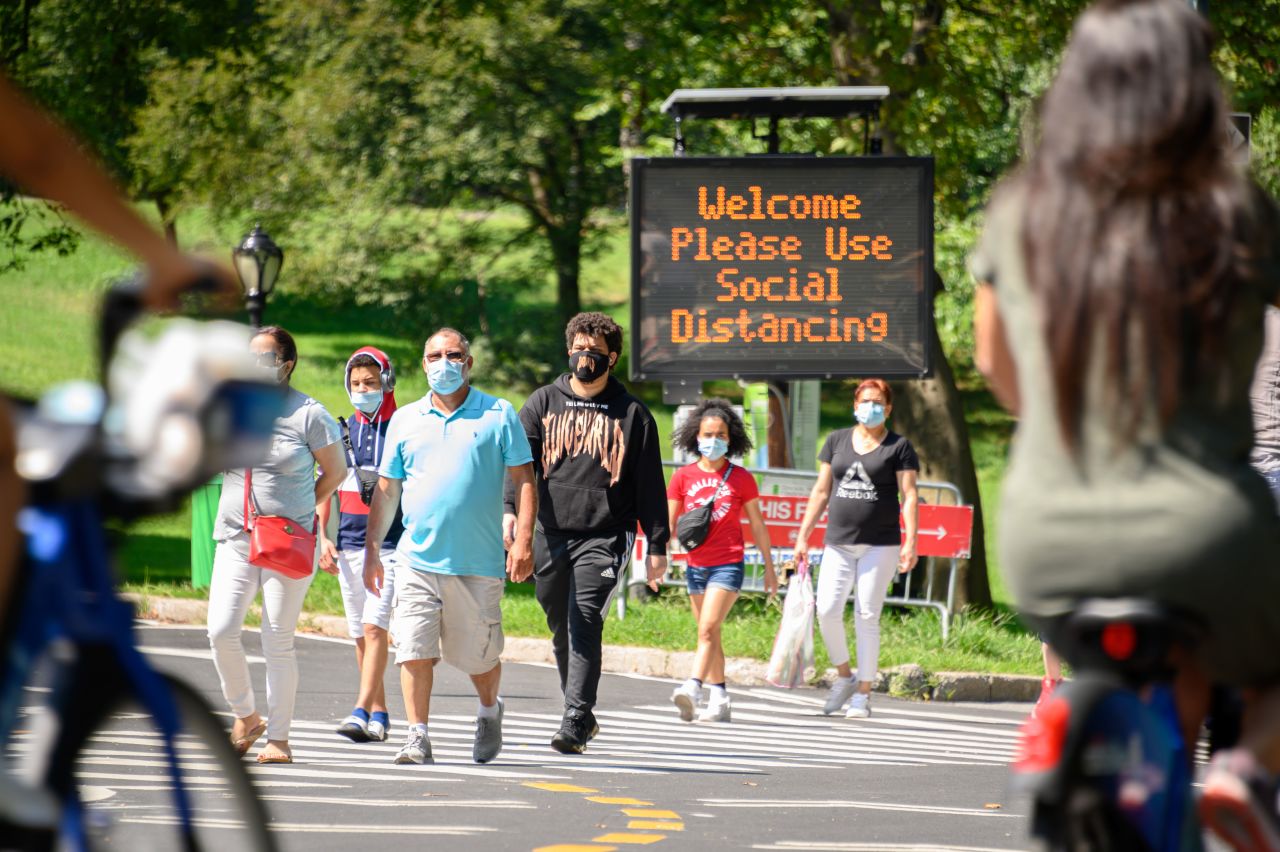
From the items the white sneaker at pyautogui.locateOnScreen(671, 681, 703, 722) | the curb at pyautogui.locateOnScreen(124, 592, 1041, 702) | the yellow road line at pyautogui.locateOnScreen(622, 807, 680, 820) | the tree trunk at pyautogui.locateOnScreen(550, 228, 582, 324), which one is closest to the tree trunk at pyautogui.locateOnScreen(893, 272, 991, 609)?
the curb at pyautogui.locateOnScreen(124, 592, 1041, 702)

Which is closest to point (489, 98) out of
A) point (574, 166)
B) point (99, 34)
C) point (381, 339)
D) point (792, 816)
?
point (574, 166)

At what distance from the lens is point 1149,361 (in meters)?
3.17

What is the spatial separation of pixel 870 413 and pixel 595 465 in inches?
125

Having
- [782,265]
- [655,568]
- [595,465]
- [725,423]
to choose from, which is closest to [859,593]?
[725,423]

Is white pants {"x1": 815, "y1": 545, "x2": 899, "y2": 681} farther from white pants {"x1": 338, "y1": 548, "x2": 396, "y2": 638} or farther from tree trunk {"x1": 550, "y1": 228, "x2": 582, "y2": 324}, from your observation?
tree trunk {"x1": 550, "y1": 228, "x2": 582, "y2": 324}

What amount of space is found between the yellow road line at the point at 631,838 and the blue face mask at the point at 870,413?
6225 mm

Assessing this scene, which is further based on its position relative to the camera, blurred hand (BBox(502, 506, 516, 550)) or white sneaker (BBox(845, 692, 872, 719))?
white sneaker (BBox(845, 692, 872, 719))

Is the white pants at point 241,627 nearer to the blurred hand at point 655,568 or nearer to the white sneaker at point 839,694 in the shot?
the blurred hand at point 655,568

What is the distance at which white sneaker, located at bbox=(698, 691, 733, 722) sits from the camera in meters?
11.6

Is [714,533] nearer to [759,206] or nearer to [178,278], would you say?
[759,206]

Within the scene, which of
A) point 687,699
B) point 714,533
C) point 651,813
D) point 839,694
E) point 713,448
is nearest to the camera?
point 651,813

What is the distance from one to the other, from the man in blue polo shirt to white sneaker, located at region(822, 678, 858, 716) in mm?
3619

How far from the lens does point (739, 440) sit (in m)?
12.6

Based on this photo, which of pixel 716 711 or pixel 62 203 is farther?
pixel 716 711
